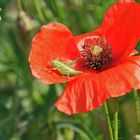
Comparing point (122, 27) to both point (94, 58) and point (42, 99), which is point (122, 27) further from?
point (42, 99)

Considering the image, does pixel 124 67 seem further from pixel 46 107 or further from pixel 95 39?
pixel 46 107

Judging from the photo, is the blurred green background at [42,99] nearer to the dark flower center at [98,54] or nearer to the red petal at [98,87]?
the dark flower center at [98,54]

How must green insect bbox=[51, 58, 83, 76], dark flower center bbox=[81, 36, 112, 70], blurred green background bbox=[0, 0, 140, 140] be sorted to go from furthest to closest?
blurred green background bbox=[0, 0, 140, 140], dark flower center bbox=[81, 36, 112, 70], green insect bbox=[51, 58, 83, 76]

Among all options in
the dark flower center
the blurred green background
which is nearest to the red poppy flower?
the dark flower center

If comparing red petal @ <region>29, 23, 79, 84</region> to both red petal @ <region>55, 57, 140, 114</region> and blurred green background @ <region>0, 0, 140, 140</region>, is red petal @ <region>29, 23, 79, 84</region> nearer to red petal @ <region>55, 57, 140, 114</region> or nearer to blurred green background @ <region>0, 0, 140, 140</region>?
red petal @ <region>55, 57, 140, 114</region>

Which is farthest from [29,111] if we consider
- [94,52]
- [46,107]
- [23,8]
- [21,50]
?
[94,52]

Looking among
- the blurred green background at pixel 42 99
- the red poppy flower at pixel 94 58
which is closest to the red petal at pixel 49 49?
the red poppy flower at pixel 94 58
